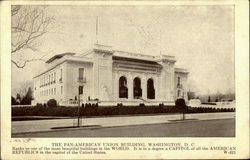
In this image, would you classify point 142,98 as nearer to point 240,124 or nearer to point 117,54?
point 117,54

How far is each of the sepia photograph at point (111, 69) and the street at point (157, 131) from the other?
0.01 metres

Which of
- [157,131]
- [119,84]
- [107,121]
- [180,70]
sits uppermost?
[180,70]

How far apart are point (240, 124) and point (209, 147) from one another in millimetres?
539

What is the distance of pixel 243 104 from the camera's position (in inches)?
A: 212

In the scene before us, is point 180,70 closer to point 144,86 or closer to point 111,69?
point 144,86

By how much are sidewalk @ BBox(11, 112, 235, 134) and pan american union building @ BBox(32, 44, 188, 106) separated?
0.26 metres

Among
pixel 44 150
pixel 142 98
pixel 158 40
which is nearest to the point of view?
pixel 44 150

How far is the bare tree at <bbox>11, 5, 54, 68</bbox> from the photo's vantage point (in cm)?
548

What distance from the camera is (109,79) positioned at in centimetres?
609

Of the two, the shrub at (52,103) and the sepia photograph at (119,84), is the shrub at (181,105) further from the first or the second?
the shrub at (52,103)

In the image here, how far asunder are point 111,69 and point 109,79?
17 cm

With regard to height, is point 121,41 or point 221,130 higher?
point 121,41

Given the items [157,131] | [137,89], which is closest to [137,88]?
[137,89]

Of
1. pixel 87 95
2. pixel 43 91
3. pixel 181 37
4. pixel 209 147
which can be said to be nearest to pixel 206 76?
pixel 181 37
